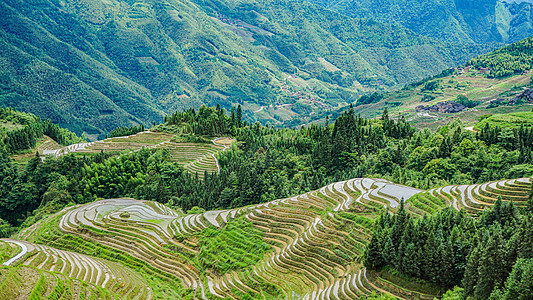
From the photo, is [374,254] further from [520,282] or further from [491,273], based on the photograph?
[520,282]

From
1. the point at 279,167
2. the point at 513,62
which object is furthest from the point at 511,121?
the point at 513,62

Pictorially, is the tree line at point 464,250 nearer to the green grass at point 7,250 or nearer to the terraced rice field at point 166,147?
the green grass at point 7,250

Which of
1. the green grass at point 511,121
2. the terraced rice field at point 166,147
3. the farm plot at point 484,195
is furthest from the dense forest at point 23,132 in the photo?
the green grass at point 511,121

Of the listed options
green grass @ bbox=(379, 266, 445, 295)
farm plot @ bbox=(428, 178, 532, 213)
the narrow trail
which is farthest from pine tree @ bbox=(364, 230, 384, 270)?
the narrow trail

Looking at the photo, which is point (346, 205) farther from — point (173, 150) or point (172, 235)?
point (173, 150)

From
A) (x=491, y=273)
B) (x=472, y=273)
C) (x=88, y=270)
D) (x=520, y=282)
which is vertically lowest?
(x=88, y=270)

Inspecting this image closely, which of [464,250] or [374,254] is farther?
[374,254]

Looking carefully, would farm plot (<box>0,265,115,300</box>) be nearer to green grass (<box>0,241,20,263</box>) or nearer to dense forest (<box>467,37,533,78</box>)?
green grass (<box>0,241,20,263</box>)
